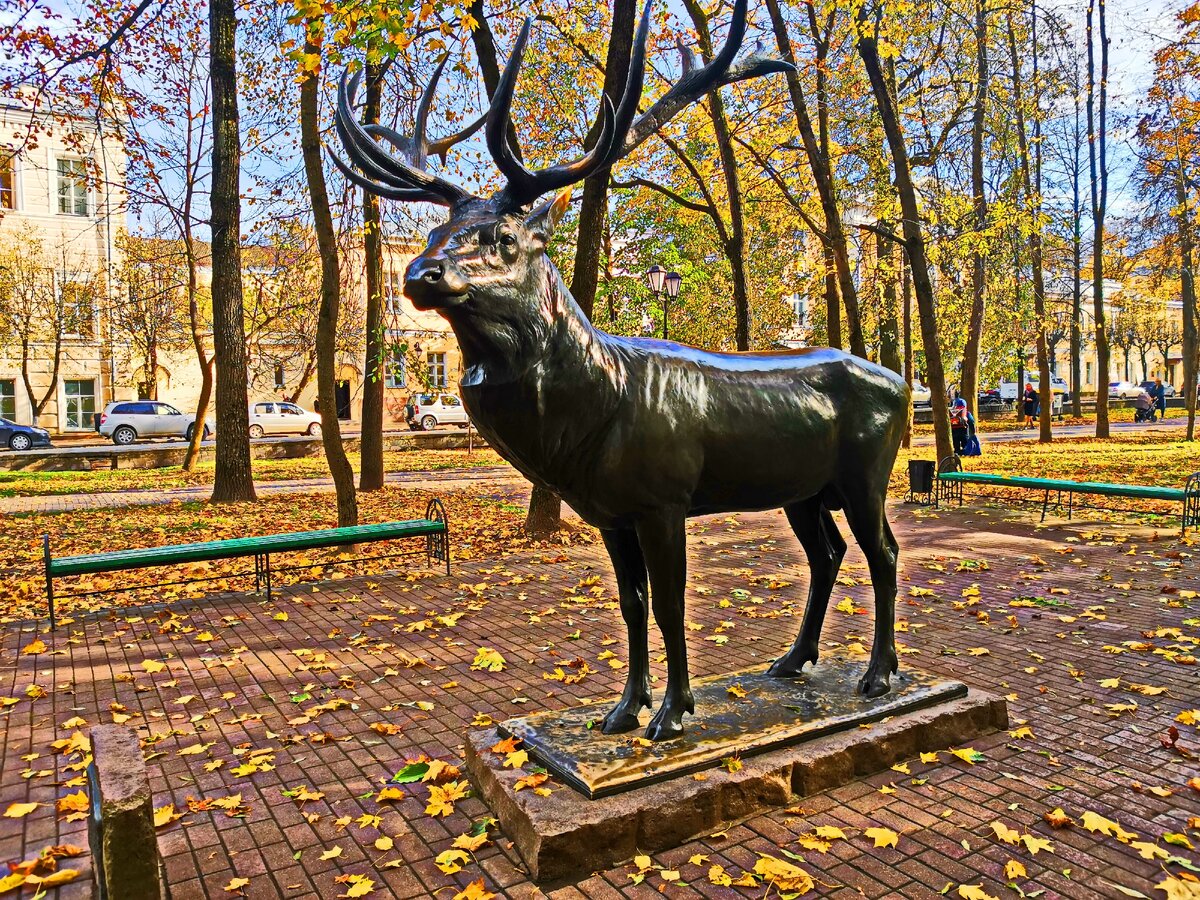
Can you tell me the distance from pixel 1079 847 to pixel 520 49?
376cm

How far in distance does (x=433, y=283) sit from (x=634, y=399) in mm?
1068

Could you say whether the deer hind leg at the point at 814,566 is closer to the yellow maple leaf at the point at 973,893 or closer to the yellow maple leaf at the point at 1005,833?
the yellow maple leaf at the point at 1005,833

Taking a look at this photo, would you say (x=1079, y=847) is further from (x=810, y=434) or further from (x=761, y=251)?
(x=761, y=251)

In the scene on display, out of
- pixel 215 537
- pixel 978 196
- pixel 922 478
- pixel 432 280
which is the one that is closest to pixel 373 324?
pixel 215 537

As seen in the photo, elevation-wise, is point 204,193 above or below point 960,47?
below

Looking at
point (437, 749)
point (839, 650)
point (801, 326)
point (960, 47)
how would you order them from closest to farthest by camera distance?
point (437, 749)
point (839, 650)
point (960, 47)
point (801, 326)

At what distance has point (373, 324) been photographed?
14836mm

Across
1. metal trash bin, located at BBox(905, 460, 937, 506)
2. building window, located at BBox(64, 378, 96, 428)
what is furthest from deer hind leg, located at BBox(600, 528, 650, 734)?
building window, located at BBox(64, 378, 96, 428)

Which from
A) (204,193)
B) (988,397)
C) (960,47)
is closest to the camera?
(204,193)

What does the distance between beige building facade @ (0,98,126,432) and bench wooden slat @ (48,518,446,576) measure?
2612 centimetres

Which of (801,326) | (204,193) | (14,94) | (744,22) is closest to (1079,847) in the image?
(744,22)

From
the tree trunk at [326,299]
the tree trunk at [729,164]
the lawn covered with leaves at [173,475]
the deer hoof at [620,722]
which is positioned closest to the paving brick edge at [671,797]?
the deer hoof at [620,722]

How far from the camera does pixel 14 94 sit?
448 inches

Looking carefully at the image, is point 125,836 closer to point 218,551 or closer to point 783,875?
point 783,875
